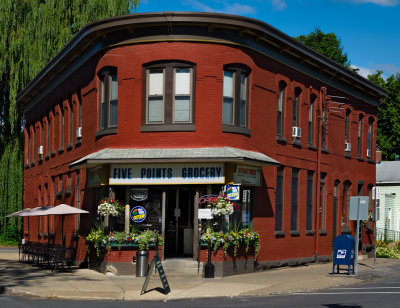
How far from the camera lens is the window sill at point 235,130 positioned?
74.5 ft

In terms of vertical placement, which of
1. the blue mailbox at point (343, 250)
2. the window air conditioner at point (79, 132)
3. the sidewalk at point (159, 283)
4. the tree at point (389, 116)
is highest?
the tree at point (389, 116)

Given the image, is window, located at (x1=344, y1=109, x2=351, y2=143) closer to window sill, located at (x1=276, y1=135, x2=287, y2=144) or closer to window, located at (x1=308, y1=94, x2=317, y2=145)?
window, located at (x1=308, y1=94, x2=317, y2=145)

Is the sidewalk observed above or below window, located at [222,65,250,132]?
below

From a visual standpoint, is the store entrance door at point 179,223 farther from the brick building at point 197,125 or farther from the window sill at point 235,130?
the window sill at point 235,130

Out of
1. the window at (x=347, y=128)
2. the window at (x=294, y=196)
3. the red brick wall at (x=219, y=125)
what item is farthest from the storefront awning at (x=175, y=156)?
the window at (x=347, y=128)

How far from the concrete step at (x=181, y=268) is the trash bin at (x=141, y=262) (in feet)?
2.20

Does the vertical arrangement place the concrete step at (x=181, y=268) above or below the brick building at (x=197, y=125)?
below

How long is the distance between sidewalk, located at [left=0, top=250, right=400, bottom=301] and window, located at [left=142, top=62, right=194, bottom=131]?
5.01m

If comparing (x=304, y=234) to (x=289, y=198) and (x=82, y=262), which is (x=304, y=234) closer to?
(x=289, y=198)

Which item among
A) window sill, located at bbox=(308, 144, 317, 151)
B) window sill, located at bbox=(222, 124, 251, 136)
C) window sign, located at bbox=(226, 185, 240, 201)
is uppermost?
window sill, located at bbox=(222, 124, 251, 136)

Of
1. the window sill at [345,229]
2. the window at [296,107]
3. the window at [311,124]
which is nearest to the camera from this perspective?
the window at [296,107]

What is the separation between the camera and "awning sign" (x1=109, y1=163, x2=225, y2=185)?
21.9 m

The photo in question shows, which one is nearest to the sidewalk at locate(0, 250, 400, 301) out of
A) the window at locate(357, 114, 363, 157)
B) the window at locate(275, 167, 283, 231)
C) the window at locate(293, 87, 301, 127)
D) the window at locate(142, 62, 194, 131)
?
the window at locate(275, 167, 283, 231)

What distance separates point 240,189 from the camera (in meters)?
23.3
